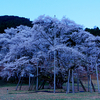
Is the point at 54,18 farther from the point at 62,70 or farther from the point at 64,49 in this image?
the point at 62,70

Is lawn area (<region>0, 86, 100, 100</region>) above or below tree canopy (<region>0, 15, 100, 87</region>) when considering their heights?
below

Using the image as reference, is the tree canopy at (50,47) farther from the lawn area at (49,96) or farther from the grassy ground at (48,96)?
the lawn area at (49,96)

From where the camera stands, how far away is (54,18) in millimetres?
16203

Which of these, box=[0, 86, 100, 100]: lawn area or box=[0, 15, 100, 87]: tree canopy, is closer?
box=[0, 86, 100, 100]: lawn area

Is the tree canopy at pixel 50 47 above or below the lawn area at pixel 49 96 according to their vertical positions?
above

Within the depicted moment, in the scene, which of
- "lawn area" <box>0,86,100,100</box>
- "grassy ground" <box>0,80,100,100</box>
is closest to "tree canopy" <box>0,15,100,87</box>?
"grassy ground" <box>0,80,100,100</box>

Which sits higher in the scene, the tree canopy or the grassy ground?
the tree canopy

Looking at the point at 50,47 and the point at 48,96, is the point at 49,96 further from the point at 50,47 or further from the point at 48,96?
the point at 50,47

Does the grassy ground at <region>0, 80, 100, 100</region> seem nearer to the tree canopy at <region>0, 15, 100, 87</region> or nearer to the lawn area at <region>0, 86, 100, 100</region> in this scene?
the lawn area at <region>0, 86, 100, 100</region>

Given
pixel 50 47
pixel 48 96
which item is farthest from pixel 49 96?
pixel 50 47

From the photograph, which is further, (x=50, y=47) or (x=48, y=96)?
(x=50, y=47)

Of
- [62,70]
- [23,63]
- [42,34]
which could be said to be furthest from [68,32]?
[23,63]

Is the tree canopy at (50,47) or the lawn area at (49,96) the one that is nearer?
the lawn area at (49,96)

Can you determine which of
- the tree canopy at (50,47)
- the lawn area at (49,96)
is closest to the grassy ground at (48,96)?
the lawn area at (49,96)
